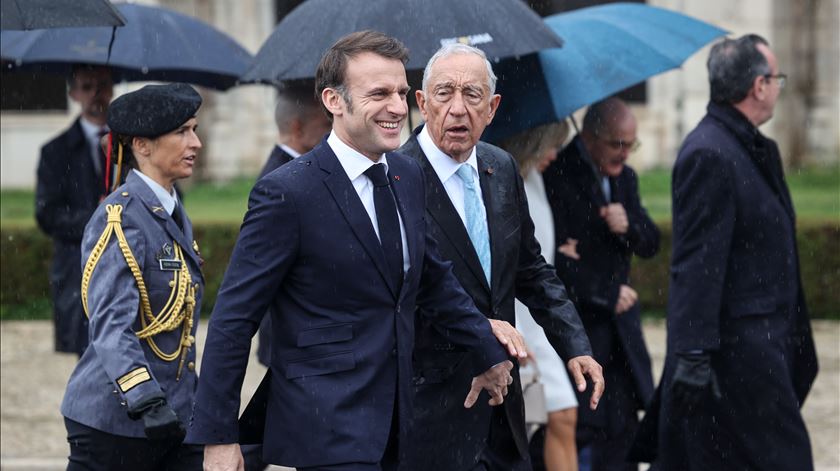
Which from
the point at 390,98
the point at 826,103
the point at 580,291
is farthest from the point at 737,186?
the point at 826,103

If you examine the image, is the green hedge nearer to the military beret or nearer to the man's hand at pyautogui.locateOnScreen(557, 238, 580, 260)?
the man's hand at pyautogui.locateOnScreen(557, 238, 580, 260)

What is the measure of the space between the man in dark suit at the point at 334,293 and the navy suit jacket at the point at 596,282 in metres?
2.57

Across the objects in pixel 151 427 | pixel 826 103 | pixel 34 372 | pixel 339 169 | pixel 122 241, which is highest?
pixel 339 169

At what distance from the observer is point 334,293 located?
408 cm

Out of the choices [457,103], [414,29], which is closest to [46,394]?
[414,29]

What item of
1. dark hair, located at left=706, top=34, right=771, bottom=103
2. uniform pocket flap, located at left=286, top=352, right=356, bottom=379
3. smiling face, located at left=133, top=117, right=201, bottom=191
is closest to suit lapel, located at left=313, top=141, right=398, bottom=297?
uniform pocket flap, located at left=286, top=352, right=356, bottom=379

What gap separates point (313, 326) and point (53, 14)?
2066 millimetres

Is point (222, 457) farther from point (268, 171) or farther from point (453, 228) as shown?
point (268, 171)

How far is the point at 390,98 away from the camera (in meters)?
4.17

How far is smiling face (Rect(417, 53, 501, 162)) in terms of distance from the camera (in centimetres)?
478

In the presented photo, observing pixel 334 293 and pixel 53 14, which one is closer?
pixel 334 293

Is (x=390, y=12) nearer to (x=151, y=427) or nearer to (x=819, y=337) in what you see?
(x=151, y=427)

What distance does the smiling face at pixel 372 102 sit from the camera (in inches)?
164

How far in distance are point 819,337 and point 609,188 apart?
5212 mm
